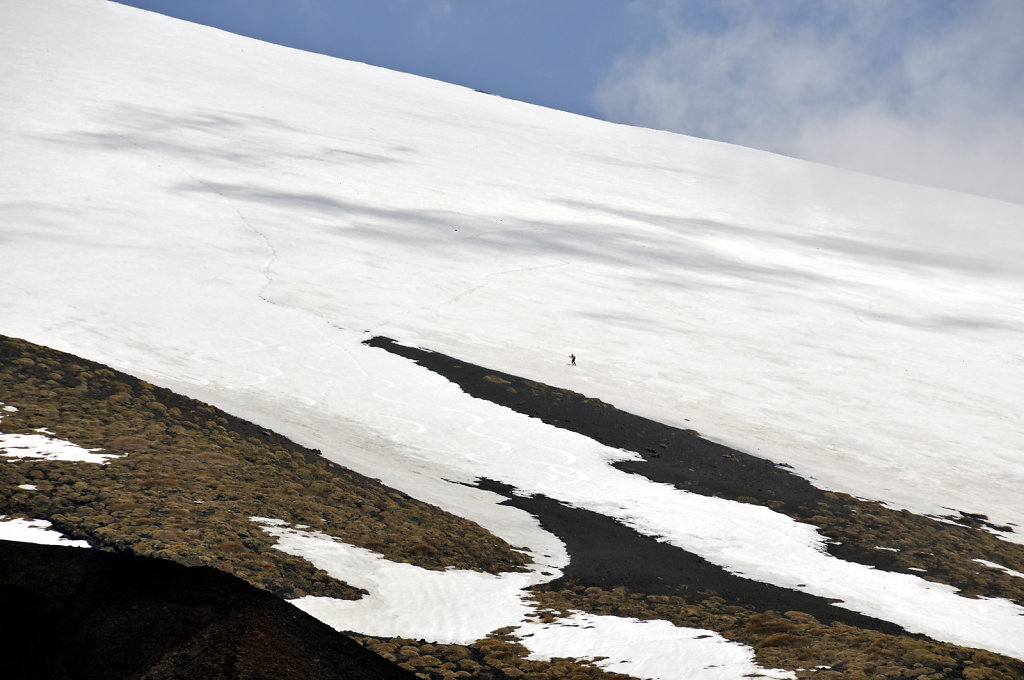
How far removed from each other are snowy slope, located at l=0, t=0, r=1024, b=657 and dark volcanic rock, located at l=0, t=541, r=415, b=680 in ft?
9.47

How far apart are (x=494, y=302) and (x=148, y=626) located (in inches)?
438

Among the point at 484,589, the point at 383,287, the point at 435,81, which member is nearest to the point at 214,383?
the point at 484,589

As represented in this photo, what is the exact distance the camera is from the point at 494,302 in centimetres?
1507

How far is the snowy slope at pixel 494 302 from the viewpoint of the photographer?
8.93m

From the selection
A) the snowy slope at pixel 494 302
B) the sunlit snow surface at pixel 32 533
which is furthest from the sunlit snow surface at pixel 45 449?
the snowy slope at pixel 494 302

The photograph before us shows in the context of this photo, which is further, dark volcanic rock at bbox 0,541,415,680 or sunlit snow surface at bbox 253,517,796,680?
sunlit snow surface at bbox 253,517,796,680

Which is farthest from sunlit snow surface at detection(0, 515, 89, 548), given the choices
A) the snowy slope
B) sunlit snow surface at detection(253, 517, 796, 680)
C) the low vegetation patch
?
the snowy slope

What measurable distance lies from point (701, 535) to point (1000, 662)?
2.90 m

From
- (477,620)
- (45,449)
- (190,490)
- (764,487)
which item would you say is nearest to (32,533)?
(190,490)

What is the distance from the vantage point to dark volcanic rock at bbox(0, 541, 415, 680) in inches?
153

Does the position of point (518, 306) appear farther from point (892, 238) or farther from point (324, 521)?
point (892, 238)

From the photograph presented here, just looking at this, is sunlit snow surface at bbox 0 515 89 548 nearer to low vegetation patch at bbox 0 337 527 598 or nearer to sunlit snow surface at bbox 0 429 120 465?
low vegetation patch at bbox 0 337 527 598

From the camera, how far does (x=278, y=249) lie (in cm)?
1557

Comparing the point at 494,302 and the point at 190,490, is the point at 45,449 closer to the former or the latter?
the point at 190,490
